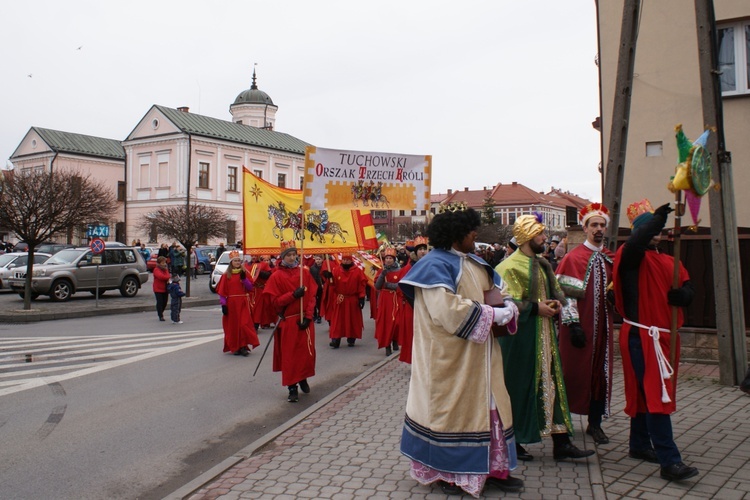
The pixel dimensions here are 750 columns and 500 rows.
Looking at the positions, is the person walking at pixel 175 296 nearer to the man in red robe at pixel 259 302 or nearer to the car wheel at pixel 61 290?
the man in red robe at pixel 259 302

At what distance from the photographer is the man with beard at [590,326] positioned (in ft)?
18.4

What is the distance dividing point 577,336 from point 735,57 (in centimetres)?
847

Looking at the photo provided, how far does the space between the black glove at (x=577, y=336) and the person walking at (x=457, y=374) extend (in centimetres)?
95

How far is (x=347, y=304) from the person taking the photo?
43.0 feet

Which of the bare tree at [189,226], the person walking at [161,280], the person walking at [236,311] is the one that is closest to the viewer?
the person walking at [236,311]

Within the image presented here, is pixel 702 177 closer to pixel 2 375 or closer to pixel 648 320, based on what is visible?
pixel 648 320

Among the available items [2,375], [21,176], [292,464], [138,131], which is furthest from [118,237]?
[292,464]

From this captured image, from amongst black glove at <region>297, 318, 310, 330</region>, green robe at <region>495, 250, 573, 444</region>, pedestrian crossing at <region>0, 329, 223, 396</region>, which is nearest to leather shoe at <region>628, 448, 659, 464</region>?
green robe at <region>495, 250, 573, 444</region>

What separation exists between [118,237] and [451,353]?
59.5 metres

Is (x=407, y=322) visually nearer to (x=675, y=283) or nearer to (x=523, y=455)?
(x=523, y=455)

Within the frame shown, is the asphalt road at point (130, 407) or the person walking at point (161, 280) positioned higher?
the person walking at point (161, 280)

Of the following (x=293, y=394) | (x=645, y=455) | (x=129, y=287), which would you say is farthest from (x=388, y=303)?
(x=129, y=287)

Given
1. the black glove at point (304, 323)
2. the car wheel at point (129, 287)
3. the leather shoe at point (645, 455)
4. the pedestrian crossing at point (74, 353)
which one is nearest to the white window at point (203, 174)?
the car wheel at point (129, 287)

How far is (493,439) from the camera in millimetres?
4566
